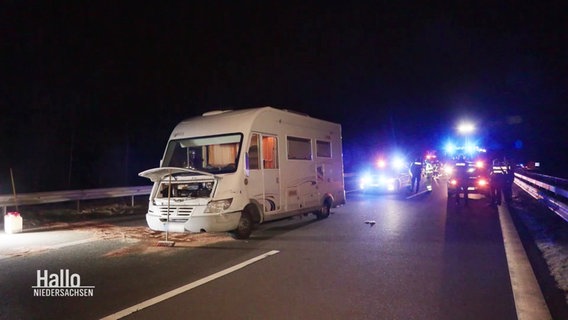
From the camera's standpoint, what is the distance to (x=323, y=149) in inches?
515

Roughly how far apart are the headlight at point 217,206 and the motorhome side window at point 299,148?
278cm

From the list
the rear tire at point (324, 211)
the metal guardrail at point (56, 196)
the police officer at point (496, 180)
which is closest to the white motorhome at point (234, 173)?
the rear tire at point (324, 211)

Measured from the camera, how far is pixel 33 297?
5.53m

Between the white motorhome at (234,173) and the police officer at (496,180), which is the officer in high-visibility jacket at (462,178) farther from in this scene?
the white motorhome at (234,173)

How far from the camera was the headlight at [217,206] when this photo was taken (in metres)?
8.72

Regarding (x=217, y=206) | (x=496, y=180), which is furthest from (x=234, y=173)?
(x=496, y=180)

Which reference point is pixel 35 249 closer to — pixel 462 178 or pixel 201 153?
pixel 201 153

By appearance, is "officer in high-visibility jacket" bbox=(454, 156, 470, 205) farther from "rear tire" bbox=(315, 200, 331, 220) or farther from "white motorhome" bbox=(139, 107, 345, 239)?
"white motorhome" bbox=(139, 107, 345, 239)

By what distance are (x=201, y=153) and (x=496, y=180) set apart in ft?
39.0

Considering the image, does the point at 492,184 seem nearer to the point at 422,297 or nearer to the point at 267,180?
the point at 267,180

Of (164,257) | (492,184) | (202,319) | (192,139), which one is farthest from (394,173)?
(202,319)

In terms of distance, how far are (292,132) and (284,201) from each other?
190 centimetres

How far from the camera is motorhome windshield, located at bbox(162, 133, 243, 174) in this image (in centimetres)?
992

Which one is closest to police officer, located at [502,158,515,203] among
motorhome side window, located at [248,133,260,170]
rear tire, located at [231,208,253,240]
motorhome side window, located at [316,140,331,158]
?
motorhome side window, located at [316,140,331,158]
